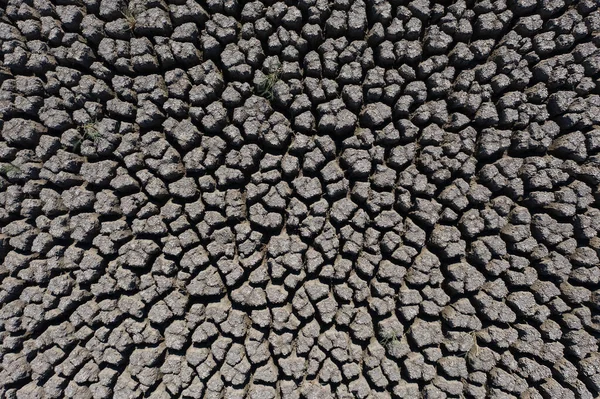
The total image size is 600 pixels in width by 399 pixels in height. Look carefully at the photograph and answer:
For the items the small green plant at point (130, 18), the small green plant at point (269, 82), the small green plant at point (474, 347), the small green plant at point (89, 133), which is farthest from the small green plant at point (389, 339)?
the small green plant at point (130, 18)

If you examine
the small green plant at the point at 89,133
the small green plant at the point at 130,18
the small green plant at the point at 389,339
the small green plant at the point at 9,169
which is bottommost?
the small green plant at the point at 389,339

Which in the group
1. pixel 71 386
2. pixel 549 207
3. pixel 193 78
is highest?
pixel 193 78

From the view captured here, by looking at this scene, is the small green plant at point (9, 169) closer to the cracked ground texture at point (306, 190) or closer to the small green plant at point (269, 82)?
the cracked ground texture at point (306, 190)

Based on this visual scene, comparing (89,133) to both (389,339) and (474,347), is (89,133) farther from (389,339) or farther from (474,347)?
(474,347)

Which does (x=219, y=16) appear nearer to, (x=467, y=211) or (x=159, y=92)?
(x=159, y=92)

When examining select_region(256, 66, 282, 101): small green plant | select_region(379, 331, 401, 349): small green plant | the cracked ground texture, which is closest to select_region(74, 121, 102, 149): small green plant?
the cracked ground texture

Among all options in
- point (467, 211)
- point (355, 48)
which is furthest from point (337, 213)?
point (355, 48)

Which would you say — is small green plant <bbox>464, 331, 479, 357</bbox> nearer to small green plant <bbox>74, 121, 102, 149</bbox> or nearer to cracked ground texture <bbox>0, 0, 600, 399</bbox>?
cracked ground texture <bbox>0, 0, 600, 399</bbox>
